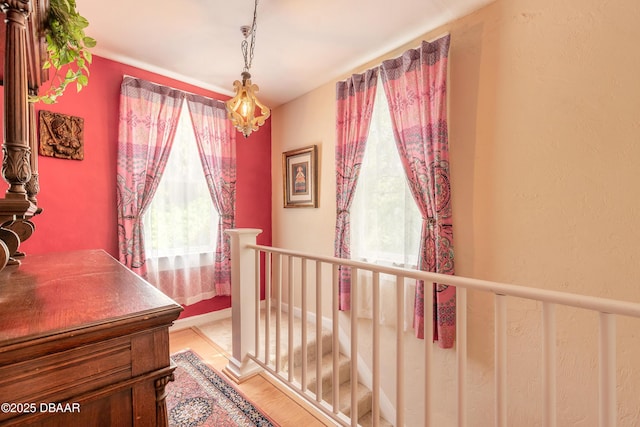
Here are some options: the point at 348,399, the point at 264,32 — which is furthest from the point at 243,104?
the point at 348,399

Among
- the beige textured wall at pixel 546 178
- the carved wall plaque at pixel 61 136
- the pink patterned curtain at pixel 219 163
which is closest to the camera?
the beige textured wall at pixel 546 178

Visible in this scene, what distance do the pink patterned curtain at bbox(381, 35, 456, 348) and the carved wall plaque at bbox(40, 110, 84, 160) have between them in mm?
2589

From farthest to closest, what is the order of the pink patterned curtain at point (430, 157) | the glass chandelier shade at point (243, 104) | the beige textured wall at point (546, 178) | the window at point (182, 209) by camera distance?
the window at point (182, 209) < the pink patterned curtain at point (430, 157) < the glass chandelier shade at point (243, 104) < the beige textured wall at point (546, 178)

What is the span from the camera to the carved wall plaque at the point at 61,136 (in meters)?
2.14

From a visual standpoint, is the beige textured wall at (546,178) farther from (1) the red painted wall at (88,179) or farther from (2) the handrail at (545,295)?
(1) the red painted wall at (88,179)

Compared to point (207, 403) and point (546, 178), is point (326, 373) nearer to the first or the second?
point (207, 403)

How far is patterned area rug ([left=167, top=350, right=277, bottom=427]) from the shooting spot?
1544 millimetres

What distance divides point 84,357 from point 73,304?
0.16m

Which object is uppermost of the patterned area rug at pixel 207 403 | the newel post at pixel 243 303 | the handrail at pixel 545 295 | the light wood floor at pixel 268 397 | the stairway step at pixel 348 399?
the handrail at pixel 545 295

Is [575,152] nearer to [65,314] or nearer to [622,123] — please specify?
[622,123]

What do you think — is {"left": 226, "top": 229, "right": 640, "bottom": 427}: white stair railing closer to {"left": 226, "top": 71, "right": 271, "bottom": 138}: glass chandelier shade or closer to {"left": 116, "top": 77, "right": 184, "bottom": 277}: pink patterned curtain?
{"left": 226, "top": 71, "right": 271, "bottom": 138}: glass chandelier shade

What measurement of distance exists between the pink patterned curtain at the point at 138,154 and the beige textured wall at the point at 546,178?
96.9 inches

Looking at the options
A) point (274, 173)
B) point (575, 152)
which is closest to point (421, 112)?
point (575, 152)

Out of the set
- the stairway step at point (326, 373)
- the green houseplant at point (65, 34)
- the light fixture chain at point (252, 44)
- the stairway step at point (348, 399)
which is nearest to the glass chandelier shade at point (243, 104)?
the light fixture chain at point (252, 44)
